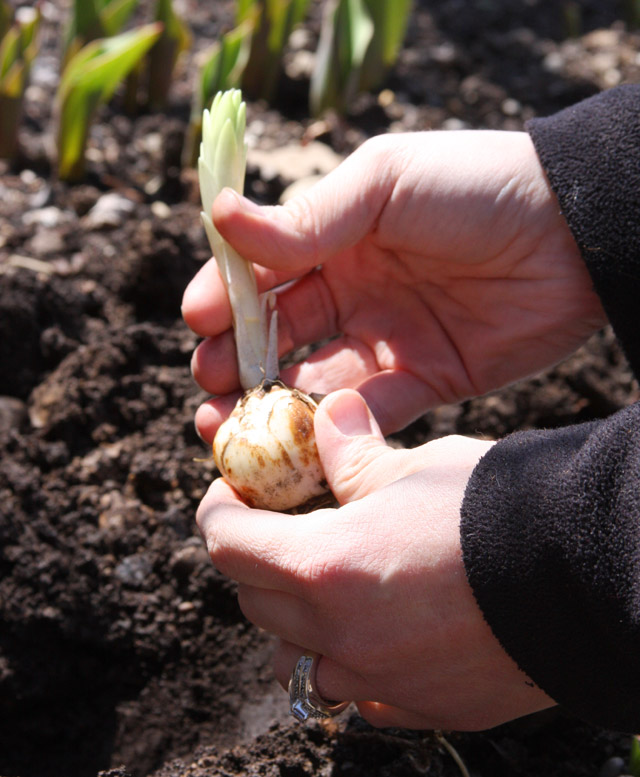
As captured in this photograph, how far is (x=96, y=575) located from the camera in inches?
65.4

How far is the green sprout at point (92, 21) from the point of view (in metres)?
2.74

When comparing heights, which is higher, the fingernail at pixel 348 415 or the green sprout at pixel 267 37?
the green sprout at pixel 267 37

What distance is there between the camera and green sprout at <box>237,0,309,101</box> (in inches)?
114

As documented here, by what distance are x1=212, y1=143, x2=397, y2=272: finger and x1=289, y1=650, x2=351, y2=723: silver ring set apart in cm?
78

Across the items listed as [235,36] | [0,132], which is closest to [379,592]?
[235,36]

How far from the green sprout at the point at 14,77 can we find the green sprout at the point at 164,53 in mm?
458

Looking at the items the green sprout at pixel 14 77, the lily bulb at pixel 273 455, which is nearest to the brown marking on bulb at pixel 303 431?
the lily bulb at pixel 273 455

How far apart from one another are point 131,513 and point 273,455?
47cm

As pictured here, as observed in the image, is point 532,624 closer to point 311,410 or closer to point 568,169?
point 311,410

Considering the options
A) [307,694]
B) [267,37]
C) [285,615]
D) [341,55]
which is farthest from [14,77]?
[307,694]

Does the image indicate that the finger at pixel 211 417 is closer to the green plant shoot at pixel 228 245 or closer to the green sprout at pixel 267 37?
the green plant shoot at pixel 228 245

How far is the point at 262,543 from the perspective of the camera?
1279 millimetres

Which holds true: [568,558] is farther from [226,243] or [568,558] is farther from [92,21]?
[92,21]

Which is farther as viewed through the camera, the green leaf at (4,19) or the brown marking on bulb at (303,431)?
the green leaf at (4,19)
